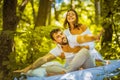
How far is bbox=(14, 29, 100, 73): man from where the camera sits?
4.92 m

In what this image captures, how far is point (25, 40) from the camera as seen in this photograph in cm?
575

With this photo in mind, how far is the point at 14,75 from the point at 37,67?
37 centimetres

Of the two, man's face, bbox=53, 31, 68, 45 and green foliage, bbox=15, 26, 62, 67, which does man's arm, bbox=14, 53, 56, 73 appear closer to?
man's face, bbox=53, 31, 68, 45

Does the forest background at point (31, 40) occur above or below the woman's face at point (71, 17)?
below

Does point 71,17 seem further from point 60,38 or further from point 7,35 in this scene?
point 7,35

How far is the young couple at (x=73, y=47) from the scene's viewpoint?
493 cm

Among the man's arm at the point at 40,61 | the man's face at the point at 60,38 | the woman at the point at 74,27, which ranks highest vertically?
the woman at the point at 74,27

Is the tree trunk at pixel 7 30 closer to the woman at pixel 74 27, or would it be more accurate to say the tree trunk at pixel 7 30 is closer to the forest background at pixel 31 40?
the forest background at pixel 31 40

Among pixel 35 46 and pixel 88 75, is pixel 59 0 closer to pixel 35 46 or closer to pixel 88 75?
pixel 35 46

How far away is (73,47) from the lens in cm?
498

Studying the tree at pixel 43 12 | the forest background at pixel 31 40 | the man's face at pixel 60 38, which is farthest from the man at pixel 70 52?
the tree at pixel 43 12

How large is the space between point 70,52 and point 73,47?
76 millimetres

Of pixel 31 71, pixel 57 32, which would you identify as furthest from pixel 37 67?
→ pixel 57 32

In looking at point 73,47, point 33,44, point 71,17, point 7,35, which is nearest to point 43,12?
point 33,44
